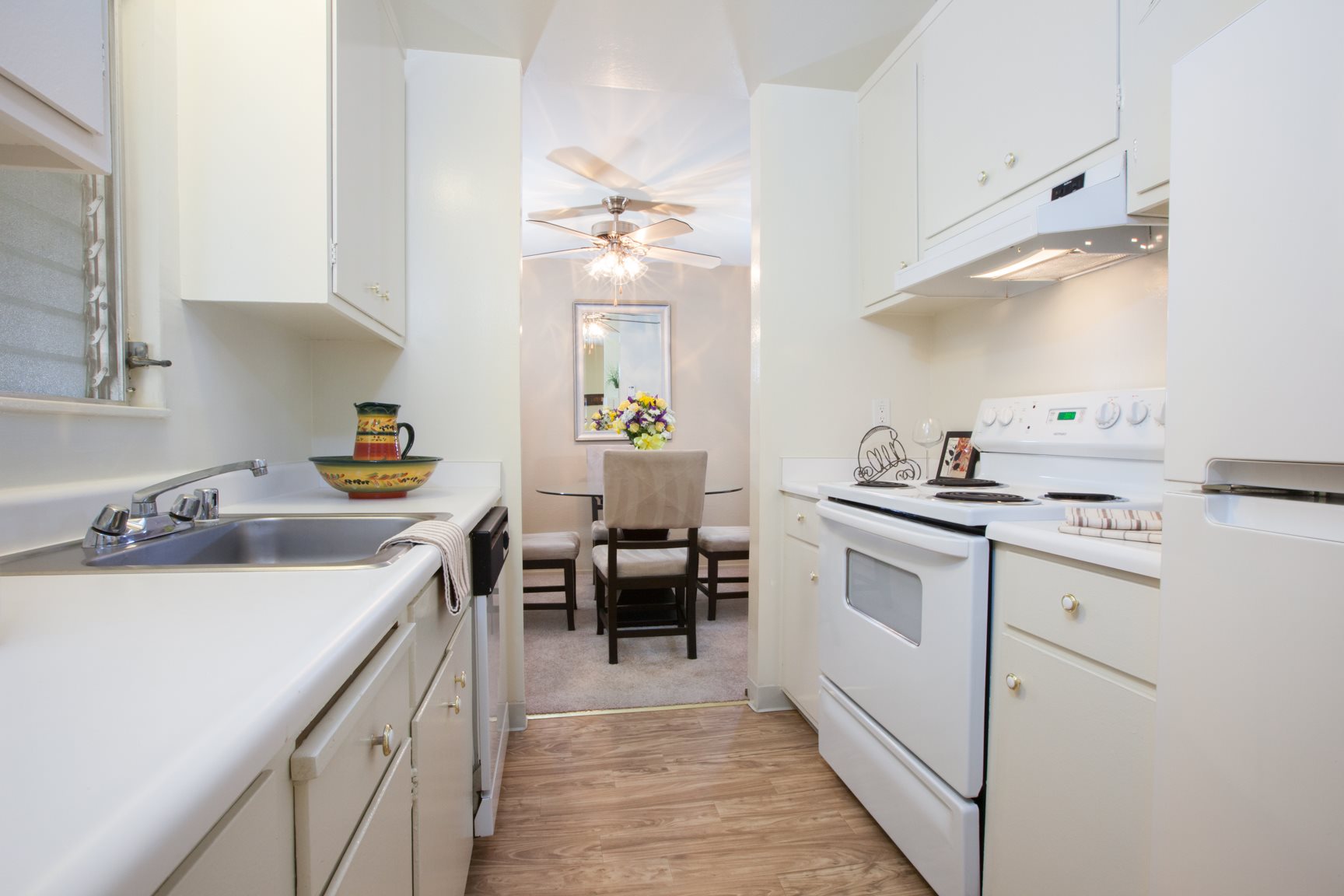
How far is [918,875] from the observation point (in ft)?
4.90

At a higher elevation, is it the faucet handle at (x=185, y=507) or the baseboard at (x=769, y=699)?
the faucet handle at (x=185, y=507)

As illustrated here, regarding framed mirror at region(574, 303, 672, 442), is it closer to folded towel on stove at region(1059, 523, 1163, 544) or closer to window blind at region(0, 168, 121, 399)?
window blind at region(0, 168, 121, 399)

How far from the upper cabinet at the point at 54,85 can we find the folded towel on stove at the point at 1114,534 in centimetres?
147

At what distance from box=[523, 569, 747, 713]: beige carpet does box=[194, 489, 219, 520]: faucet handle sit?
1472mm

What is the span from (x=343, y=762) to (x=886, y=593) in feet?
4.29

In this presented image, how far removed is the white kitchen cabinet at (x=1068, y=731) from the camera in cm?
95

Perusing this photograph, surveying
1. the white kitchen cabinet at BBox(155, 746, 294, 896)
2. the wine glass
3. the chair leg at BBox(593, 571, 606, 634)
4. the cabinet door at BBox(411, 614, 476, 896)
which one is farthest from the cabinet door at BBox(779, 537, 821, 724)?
the white kitchen cabinet at BBox(155, 746, 294, 896)

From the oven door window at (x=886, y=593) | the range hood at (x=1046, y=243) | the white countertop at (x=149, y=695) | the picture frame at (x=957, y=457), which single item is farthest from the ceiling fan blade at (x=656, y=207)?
the white countertop at (x=149, y=695)

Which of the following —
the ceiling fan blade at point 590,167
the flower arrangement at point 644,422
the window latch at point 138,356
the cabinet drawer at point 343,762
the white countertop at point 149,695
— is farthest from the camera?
the flower arrangement at point 644,422

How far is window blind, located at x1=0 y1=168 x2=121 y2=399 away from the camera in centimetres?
100

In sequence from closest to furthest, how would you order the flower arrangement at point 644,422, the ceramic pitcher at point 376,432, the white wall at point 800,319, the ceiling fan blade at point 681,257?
1. the ceramic pitcher at point 376,432
2. the white wall at point 800,319
3. the flower arrangement at point 644,422
4. the ceiling fan blade at point 681,257

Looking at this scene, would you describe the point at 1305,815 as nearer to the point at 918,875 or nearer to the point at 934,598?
the point at 934,598

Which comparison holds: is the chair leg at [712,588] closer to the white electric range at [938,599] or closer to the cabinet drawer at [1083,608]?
the white electric range at [938,599]

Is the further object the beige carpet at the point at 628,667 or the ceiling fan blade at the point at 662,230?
the ceiling fan blade at the point at 662,230
